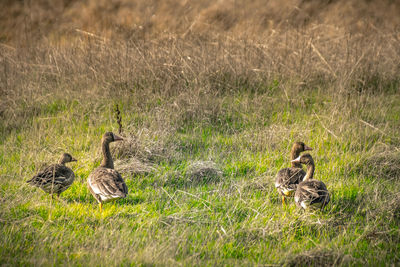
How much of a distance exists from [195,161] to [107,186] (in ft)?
5.95

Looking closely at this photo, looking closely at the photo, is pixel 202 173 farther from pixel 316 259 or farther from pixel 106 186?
pixel 316 259

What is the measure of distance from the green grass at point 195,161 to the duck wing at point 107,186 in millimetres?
254

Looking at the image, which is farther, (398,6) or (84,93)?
(398,6)

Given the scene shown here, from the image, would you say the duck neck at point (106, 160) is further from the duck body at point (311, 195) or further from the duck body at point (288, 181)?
the duck body at point (311, 195)

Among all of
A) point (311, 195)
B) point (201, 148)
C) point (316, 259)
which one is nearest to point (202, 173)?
point (201, 148)

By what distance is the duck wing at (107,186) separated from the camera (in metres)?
4.63

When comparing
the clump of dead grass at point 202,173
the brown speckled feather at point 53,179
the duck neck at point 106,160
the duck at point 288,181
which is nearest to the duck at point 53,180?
the brown speckled feather at point 53,179

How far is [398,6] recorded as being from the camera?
1789cm

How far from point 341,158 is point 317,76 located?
4.25 metres

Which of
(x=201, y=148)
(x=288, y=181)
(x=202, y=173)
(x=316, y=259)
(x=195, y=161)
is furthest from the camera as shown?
(x=201, y=148)

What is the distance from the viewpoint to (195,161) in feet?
20.2

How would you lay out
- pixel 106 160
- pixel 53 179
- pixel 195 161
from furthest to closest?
pixel 195 161
pixel 106 160
pixel 53 179

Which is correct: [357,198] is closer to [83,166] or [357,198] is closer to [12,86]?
[83,166]

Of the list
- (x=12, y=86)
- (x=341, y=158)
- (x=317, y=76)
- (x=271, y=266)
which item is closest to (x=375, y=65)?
(x=317, y=76)
